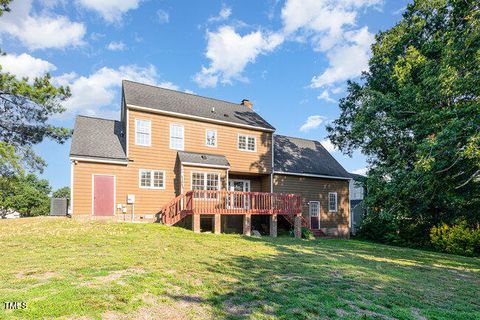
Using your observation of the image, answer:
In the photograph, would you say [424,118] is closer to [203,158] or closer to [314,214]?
[314,214]

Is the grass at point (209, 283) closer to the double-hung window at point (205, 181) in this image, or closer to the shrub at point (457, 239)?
the shrub at point (457, 239)

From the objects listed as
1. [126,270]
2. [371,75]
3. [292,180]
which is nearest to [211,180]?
[292,180]

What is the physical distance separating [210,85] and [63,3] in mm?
10582

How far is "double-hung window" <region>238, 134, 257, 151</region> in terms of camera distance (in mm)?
19016

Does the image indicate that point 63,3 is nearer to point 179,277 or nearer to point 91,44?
point 91,44

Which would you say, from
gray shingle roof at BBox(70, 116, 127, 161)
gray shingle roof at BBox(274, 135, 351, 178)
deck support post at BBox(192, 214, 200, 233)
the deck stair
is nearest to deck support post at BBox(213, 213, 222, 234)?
the deck stair

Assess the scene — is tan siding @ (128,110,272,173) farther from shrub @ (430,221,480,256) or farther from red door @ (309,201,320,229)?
shrub @ (430,221,480,256)

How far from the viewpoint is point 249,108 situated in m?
22.1

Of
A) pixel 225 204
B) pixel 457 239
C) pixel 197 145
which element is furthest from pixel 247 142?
pixel 457 239

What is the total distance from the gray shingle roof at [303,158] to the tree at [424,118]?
2212mm

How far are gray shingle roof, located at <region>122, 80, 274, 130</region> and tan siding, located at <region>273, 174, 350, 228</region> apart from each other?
12.6 ft

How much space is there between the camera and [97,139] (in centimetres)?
1595

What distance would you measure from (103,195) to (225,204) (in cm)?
603

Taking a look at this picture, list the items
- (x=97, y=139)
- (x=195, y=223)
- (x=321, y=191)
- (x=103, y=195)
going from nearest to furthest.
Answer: (x=195, y=223)
(x=103, y=195)
(x=97, y=139)
(x=321, y=191)
